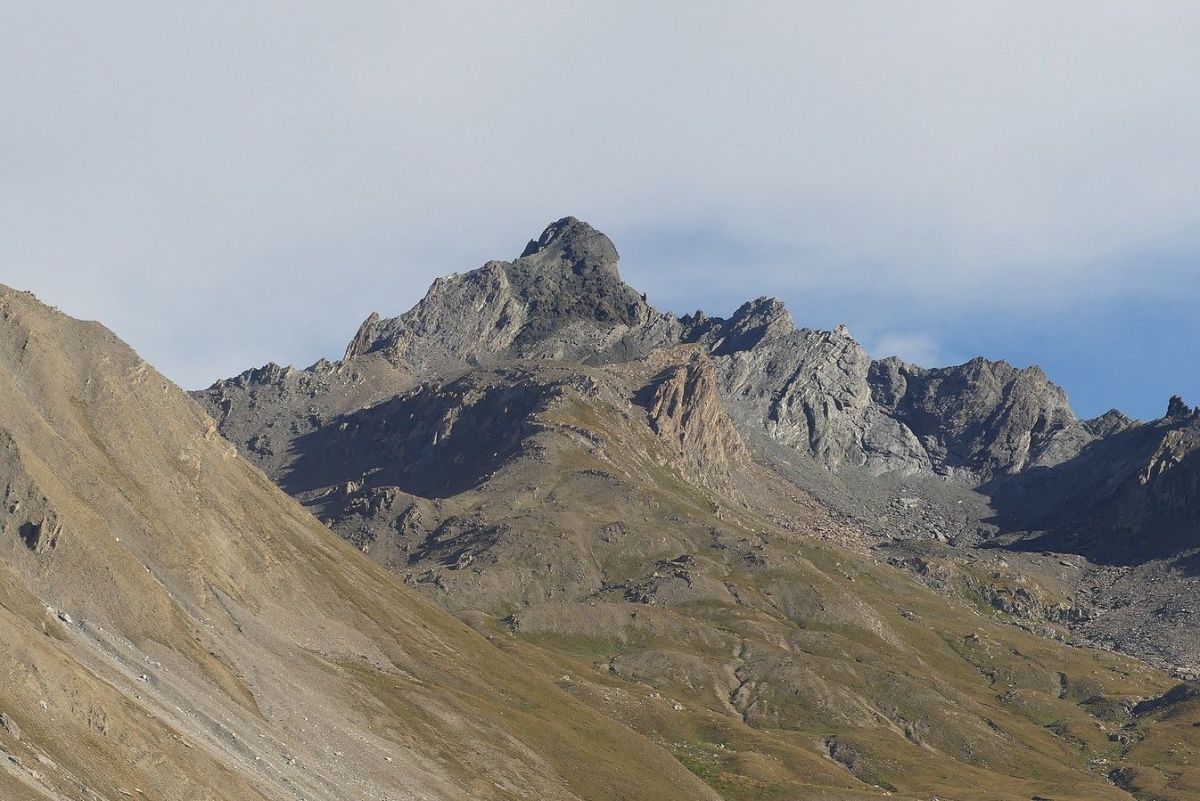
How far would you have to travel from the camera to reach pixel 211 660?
522ft

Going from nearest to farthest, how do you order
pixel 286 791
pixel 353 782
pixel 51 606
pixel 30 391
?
pixel 286 791, pixel 51 606, pixel 353 782, pixel 30 391

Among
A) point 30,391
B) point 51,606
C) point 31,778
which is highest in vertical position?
point 30,391

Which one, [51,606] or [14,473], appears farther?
[14,473]

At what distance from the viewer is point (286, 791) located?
133 m

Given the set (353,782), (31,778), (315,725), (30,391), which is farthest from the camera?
(30,391)

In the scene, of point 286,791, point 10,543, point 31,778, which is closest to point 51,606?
point 10,543

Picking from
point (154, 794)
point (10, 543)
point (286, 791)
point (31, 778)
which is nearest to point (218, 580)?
point (10, 543)

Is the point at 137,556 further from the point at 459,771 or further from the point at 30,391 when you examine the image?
the point at 459,771

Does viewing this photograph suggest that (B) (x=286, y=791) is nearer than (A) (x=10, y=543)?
Yes

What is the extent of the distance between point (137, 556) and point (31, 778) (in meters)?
89.6

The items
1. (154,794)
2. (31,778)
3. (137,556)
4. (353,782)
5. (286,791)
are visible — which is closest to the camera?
(31,778)

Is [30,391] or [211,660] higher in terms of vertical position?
[30,391]

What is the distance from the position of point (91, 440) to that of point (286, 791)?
277 ft

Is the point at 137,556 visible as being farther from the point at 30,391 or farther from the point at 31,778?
the point at 31,778
